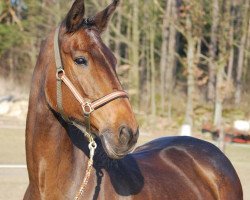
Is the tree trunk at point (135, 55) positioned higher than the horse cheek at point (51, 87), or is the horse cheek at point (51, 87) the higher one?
the horse cheek at point (51, 87)

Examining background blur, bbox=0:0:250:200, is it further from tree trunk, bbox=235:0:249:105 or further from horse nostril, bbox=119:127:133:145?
horse nostril, bbox=119:127:133:145

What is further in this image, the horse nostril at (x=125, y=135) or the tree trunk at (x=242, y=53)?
the tree trunk at (x=242, y=53)

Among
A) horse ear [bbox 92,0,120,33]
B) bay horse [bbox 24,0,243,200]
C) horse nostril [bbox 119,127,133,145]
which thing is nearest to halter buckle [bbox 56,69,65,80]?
bay horse [bbox 24,0,243,200]

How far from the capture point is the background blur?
21703 mm

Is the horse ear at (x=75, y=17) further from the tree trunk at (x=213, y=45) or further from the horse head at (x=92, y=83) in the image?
the tree trunk at (x=213, y=45)

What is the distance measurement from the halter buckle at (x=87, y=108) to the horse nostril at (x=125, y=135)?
232mm

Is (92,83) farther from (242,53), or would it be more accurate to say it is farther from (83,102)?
(242,53)

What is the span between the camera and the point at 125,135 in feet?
9.71

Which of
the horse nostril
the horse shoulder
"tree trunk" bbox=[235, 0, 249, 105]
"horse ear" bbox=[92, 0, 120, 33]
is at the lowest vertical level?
"tree trunk" bbox=[235, 0, 249, 105]

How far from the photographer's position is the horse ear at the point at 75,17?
3100 mm

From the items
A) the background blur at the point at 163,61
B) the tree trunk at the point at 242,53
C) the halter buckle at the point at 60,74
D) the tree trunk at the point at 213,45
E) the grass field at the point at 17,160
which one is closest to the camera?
the halter buckle at the point at 60,74

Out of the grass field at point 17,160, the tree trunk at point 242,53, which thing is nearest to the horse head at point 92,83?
the grass field at point 17,160

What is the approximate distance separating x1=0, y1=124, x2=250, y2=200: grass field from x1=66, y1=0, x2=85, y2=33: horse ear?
19.4ft

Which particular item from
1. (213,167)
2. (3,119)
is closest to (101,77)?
(213,167)
